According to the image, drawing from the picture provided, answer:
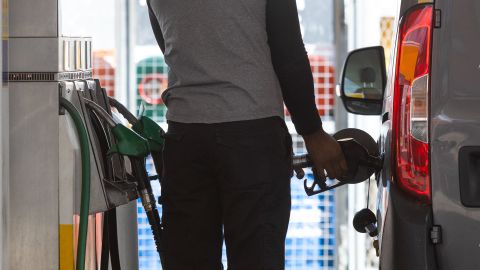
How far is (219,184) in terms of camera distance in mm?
3469

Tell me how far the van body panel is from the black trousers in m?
0.56

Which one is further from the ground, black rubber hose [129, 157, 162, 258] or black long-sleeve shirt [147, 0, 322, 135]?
black long-sleeve shirt [147, 0, 322, 135]

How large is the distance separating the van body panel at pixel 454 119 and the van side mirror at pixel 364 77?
757 millimetres

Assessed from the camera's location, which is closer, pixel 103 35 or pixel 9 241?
pixel 9 241

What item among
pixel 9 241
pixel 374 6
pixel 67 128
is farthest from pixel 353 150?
pixel 374 6

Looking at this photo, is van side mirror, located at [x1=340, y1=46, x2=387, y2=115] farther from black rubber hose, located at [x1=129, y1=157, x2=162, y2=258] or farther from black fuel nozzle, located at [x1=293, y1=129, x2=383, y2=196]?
black rubber hose, located at [x1=129, y1=157, x2=162, y2=258]

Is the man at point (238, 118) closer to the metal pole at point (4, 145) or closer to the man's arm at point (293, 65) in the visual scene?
the man's arm at point (293, 65)

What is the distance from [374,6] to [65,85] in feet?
12.7

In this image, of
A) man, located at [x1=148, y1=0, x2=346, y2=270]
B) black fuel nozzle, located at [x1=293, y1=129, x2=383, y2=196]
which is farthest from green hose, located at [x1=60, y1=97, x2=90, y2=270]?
black fuel nozzle, located at [x1=293, y1=129, x2=383, y2=196]

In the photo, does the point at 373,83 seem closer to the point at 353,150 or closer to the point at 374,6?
the point at 353,150

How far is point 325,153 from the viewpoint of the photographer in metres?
3.57

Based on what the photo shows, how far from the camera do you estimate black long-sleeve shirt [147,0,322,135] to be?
342 cm

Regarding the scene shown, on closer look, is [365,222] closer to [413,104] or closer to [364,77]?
[364,77]

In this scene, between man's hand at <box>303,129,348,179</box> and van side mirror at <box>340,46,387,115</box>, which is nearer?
man's hand at <box>303,129,348,179</box>
